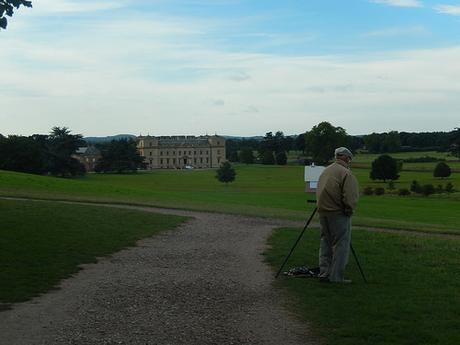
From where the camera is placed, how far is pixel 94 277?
1218 centimetres

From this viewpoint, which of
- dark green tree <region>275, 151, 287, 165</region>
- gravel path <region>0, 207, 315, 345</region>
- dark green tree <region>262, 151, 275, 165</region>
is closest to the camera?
gravel path <region>0, 207, 315, 345</region>

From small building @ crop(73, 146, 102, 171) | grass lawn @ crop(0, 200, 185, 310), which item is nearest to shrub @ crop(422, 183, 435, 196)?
grass lawn @ crop(0, 200, 185, 310)

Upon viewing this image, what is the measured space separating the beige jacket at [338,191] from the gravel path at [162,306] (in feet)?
5.84

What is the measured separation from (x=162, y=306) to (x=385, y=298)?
3.47 m

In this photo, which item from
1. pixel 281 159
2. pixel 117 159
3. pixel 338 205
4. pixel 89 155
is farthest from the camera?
pixel 89 155

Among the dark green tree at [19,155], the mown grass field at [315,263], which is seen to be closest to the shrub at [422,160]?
the dark green tree at [19,155]

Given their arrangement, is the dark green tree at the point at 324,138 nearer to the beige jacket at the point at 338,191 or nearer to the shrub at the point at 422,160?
the shrub at the point at 422,160

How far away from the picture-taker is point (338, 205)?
11883 millimetres

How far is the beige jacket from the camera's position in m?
11.8

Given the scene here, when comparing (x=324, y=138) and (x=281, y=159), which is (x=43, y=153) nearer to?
(x=324, y=138)

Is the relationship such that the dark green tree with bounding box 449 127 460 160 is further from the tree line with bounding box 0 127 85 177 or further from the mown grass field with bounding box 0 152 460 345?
the mown grass field with bounding box 0 152 460 345

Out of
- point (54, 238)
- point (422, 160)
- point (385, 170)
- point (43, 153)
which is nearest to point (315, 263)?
point (54, 238)

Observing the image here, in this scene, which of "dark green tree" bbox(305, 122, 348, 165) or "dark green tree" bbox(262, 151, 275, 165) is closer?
"dark green tree" bbox(305, 122, 348, 165)

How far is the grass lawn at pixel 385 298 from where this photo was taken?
8.20m
